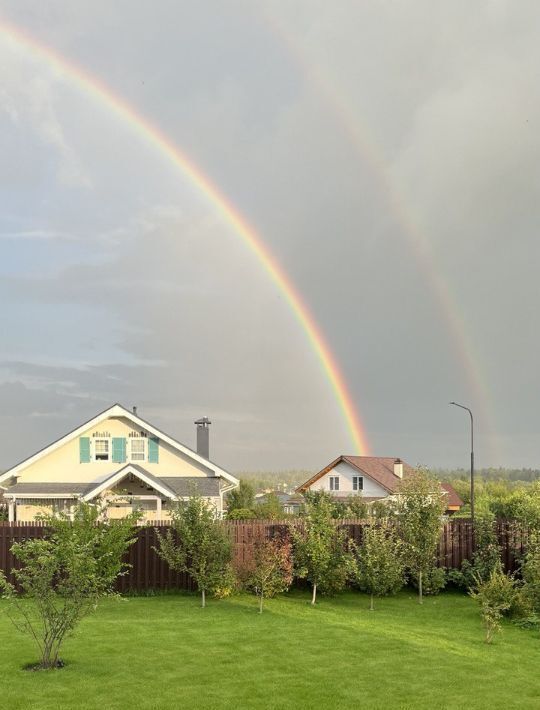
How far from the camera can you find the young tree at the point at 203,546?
2073 centimetres

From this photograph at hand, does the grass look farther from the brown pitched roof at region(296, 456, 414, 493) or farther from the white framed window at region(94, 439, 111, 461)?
the brown pitched roof at region(296, 456, 414, 493)

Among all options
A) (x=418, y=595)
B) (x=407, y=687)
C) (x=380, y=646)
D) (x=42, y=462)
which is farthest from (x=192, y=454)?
(x=407, y=687)

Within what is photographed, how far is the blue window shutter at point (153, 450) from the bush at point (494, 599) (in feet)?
74.7

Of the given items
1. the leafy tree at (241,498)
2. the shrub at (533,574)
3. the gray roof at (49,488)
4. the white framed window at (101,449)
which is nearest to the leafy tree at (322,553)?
the shrub at (533,574)

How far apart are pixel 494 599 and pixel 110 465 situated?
79.8 ft

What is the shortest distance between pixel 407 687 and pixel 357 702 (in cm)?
123

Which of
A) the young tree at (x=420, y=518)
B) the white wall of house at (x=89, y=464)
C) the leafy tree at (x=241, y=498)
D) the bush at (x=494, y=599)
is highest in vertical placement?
the white wall of house at (x=89, y=464)

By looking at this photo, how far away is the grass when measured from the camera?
439 inches

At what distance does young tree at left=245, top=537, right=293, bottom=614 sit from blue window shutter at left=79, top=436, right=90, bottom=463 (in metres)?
18.3

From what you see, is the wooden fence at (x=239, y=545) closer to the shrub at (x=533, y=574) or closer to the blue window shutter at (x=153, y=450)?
the shrub at (x=533, y=574)

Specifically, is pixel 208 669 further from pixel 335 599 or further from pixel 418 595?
pixel 418 595

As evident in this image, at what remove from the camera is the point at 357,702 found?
1104cm

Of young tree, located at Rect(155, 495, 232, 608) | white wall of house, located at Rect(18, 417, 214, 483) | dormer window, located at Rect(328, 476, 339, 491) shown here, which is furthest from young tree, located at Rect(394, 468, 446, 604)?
dormer window, located at Rect(328, 476, 339, 491)

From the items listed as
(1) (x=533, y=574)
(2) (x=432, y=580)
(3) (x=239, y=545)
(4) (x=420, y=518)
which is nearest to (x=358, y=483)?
(2) (x=432, y=580)
